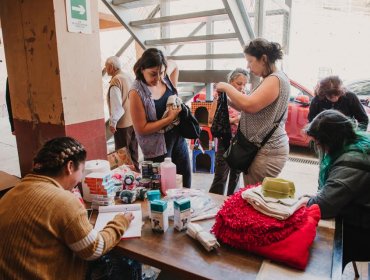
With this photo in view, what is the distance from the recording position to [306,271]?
104 cm

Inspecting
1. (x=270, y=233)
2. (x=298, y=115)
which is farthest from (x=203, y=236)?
(x=298, y=115)

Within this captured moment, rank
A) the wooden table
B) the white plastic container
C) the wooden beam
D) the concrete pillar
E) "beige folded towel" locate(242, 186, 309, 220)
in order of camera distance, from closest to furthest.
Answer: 1. the wooden table
2. "beige folded towel" locate(242, 186, 309, 220)
3. the white plastic container
4. the concrete pillar
5. the wooden beam

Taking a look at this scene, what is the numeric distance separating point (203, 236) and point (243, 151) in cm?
86

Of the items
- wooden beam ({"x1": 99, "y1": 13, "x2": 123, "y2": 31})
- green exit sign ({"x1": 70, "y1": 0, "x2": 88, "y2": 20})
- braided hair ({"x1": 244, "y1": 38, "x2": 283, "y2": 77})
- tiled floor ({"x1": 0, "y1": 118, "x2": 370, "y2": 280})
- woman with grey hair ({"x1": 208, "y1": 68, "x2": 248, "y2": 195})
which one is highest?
wooden beam ({"x1": 99, "y1": 13, "x2": 123, "y2": 31})

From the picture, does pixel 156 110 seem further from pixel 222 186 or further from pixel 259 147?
pixel 222 186

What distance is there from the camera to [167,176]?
5.51 feet

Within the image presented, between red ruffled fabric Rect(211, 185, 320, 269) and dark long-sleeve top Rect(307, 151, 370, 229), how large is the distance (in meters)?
0.17

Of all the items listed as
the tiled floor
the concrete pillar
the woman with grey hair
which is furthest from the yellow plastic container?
the tiled floor

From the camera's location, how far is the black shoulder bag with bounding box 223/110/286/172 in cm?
188

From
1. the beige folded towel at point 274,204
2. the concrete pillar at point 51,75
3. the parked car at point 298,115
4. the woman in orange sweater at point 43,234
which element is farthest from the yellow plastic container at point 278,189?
the parked car at point 298,115

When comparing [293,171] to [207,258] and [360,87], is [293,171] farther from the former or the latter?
[207,258]

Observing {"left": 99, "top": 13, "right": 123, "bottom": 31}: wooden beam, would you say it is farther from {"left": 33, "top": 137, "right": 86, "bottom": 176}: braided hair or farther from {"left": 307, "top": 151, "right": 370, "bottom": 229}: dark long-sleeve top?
{"left": 307, "top": 151, "right": 370, "bottom": 229}: dark long-sleeve top

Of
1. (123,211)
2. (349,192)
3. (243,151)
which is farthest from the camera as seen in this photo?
(243,151)

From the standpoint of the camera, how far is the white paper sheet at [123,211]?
4.27ft
